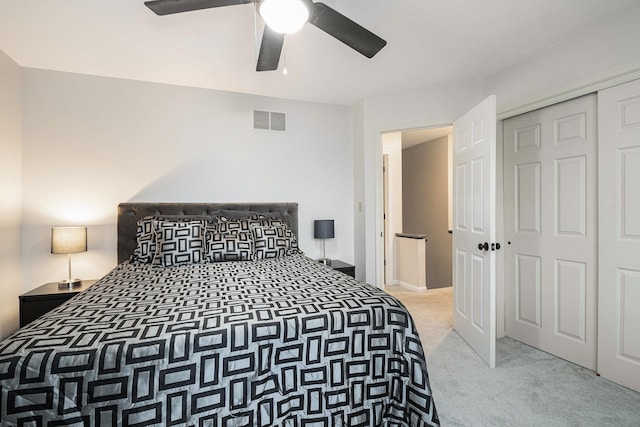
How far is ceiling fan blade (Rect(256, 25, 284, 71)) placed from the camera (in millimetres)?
1728

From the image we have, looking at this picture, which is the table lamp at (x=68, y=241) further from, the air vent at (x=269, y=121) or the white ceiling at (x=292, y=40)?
the air vent at (x=269, y=121)

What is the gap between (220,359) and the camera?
1.14m

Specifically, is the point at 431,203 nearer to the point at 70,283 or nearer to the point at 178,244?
the point at 178,244

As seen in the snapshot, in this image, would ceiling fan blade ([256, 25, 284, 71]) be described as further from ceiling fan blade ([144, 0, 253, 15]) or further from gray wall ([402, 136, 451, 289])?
gray wall ([402, 136, 451, 289])

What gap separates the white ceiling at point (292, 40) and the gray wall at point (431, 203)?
2.55 m

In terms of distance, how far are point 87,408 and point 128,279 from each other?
1078 millimetres

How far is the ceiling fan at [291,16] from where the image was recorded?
1.42 m

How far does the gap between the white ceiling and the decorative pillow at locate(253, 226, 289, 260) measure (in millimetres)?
1469

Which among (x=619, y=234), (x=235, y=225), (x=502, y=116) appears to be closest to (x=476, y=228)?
(x=619, y=234)

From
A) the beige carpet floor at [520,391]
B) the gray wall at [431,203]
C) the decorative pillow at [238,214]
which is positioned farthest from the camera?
the gray wall at [431,203]

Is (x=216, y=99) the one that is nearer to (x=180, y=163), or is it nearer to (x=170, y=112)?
(x=170, y=112)

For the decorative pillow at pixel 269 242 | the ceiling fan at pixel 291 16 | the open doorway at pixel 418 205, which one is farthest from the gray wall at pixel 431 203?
the ceiling fan at pixel 291 16

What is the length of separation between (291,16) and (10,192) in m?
2.78

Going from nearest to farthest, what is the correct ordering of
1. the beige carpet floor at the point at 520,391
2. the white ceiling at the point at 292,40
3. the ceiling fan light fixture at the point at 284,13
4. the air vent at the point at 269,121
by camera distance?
the ceiling fan light fixture at the point at 284,13
the beige carpet floor at the point at 520,391
the white ceiling at the point at 292,40
the air vent at the point at 269,121
